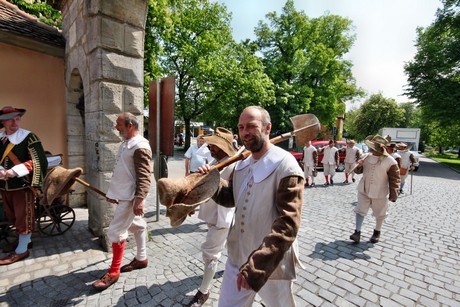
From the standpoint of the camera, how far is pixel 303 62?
2306 centimetres

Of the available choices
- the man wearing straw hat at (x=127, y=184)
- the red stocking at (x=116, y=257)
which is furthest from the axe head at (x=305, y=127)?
the red stocking at (x=116, y=257)

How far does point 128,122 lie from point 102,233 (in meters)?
1.98

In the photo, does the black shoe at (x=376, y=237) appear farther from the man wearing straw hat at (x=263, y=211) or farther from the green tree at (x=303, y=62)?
the green tree at (x=303, y=62)

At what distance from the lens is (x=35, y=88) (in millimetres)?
5344

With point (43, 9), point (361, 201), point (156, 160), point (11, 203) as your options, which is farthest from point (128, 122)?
point (43, 9)

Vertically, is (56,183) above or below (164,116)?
below

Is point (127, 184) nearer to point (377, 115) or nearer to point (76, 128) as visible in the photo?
point (76, 128)

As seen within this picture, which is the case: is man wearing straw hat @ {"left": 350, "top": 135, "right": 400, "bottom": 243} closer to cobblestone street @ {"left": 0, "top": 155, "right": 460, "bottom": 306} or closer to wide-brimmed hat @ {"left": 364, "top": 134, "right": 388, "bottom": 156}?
wide-brimmed hat @ {"left": 364, "top": 134, "right": 388, "bottom": 156}

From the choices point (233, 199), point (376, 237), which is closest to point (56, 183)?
point (233, 199)

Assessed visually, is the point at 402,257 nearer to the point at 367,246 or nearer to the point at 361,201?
the point at 367,246

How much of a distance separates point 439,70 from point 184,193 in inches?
1073

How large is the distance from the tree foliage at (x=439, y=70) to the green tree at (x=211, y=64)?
44.2ft

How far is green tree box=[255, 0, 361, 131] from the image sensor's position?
2222 cm

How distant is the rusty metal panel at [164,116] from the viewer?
14.1ft
